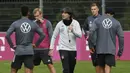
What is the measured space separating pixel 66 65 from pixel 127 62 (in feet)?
24.9

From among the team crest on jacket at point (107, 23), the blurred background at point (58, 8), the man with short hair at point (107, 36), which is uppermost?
the team crest on jacket at point (107, 23)

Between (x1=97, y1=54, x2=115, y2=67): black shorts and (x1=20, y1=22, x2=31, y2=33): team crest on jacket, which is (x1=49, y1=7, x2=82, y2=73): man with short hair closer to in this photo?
(x1=97, y1=54, x2=115, y2=67): black shorts

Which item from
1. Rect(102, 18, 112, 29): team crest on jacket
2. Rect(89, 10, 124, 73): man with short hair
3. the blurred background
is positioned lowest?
the blurred background

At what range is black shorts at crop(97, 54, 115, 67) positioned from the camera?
38.5 feet

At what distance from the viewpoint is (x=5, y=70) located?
16609mm

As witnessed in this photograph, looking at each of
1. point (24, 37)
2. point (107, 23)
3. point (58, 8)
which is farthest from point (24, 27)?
point (58, 8)

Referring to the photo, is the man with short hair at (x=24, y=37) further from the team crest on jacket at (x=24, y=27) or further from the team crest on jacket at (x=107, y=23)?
the team crest on jacket at (x=107, y=23)

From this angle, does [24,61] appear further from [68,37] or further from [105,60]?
[105,60]

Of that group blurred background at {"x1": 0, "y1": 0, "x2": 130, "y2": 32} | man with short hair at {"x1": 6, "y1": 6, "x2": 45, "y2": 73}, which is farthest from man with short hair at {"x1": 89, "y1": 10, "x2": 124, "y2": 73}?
blurred background at {"x1": 0, "y1": 0, "x2": 130, "y2": 32}

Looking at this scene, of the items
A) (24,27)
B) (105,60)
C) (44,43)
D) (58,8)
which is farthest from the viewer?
(58,8)

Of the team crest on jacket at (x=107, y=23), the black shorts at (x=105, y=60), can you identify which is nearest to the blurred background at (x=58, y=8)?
the black shorts at (x=105, y=60)

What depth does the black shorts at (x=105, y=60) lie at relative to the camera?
462 inches

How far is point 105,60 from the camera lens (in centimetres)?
1185

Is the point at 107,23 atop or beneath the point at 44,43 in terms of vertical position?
atop
